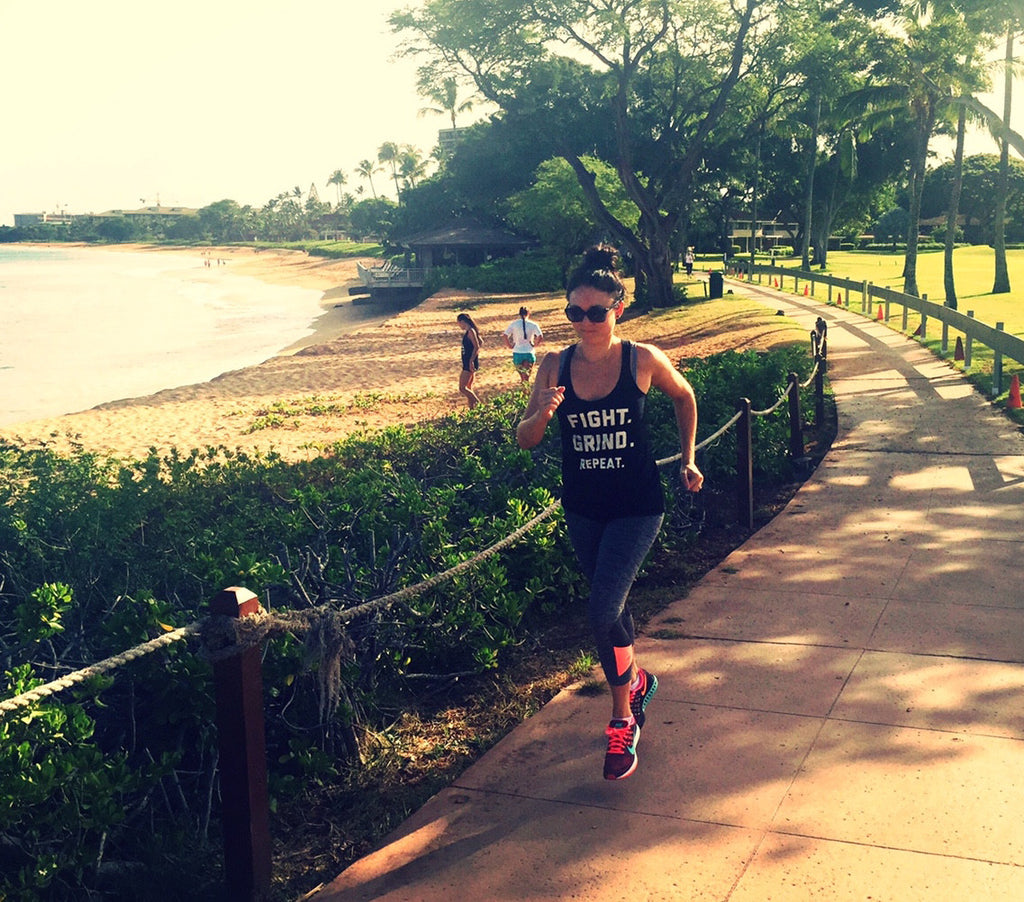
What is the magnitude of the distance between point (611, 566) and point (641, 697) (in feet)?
2.51

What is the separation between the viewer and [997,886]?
344cm

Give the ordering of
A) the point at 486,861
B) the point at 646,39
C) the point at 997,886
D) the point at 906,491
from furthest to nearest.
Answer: the point at 646,39
the point at 906,491
the point at 486,861
the point at 997,886

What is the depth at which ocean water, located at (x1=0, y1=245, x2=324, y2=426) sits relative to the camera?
3178cm

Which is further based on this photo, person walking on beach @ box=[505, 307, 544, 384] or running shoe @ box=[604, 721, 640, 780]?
person walking on beach @ box=[505, 307, 544, 384]

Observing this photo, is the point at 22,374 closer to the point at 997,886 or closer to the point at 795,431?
the point at 795,431

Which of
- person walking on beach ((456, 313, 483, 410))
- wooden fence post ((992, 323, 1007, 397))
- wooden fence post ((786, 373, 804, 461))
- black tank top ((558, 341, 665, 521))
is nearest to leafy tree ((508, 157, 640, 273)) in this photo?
person walking on beach ((456, 313, 483, 410))

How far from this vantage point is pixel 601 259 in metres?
4.54

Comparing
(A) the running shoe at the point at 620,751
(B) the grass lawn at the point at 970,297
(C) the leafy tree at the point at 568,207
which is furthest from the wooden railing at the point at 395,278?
(A) the running shoe at the point at 620,751

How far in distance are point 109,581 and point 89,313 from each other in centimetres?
6484

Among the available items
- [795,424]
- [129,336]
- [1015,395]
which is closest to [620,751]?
[795,424]

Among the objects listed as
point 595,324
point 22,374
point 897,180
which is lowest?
point 22,374

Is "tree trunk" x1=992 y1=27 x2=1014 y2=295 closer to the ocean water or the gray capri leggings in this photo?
the ocean water

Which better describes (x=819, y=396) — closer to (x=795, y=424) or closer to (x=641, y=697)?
(x=795, y=424)

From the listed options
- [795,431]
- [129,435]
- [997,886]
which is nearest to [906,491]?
[795,431]
